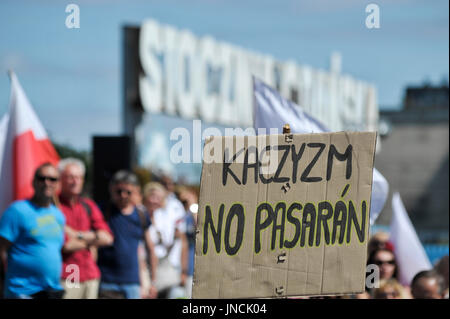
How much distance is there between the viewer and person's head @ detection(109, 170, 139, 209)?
28.0 feet

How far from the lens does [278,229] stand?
15.6 feet

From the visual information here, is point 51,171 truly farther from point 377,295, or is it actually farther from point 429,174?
point 429,174

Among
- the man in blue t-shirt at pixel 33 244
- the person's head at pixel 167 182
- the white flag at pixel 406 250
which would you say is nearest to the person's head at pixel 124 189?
the man in blue t-shirt at pixel 33 244

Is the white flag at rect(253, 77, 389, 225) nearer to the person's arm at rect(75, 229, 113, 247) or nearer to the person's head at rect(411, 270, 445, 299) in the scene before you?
the person's head at rect(411, 270, 445, 299)

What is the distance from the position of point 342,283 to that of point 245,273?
44 centimetres

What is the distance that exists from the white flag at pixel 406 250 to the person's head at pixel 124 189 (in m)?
2.22

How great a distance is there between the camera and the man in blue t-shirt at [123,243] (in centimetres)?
838

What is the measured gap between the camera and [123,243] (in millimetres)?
8461

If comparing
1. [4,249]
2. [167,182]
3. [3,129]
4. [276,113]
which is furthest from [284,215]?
[167,182]

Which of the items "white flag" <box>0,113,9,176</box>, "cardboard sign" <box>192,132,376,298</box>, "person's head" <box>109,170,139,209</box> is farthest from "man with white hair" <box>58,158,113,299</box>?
"cardboard sign" <box>192,132,376,298</box>

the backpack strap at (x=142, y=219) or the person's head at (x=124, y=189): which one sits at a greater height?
the person's head at (x=124, y=189)

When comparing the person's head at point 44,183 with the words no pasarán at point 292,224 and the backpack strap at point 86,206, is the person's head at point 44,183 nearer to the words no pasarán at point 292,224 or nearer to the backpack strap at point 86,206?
the backpack strap at point 86,206

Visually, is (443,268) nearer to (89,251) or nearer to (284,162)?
(89,251)

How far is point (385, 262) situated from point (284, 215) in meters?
3.46
